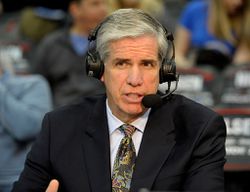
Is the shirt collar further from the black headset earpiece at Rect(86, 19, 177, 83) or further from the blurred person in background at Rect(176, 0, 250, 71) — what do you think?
the blurred person in background at Rect(176, 0, 250, 71)

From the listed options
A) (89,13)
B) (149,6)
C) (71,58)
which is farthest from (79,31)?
(149,6)

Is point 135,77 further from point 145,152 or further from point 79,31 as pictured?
point 79,31

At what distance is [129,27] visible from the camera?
2738mm

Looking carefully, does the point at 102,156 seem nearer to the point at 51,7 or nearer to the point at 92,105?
the point at 92,105

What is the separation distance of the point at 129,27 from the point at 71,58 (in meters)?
2.48

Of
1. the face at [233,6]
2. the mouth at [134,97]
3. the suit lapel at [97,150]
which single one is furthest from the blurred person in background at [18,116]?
the face at [233,6]

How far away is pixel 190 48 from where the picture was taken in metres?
5.68

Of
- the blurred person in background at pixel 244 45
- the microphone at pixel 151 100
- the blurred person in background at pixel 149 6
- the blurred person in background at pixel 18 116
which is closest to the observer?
the microphone at pixel 151 100

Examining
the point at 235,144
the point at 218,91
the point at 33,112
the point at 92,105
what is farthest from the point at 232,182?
the point at 92,105

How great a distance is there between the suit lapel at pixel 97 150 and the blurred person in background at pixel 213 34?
2.19 metres

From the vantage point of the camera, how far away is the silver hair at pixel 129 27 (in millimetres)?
2738

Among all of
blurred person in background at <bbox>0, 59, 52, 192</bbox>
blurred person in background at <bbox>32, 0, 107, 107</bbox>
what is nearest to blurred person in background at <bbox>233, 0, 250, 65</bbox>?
blurred person in background at <bbox>32, 0, 107, 107</bbox>

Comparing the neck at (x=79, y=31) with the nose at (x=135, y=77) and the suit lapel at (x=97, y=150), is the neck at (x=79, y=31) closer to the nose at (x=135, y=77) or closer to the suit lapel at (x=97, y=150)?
the suit lapel at (x=97, y=150)

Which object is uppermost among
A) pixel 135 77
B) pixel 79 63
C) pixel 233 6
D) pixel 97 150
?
pixel 135 77
